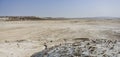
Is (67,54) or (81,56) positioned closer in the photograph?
(81,56)

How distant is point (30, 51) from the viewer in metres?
10.4

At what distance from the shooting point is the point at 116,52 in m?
6.57

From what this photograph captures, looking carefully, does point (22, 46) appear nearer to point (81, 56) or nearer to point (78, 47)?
point (78, 47)

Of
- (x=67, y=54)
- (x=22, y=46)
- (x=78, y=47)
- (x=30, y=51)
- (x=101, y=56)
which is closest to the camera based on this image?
(x=101, y=56)

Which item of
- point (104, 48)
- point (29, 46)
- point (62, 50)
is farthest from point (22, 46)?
point (104, 48)

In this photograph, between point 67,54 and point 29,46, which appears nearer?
point 67,54

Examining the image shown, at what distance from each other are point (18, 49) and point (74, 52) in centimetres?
452

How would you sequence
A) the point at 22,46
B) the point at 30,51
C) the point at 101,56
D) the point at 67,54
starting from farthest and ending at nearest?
the point at 22,46 < the point at 30,51 < the point at 67,54 < the point at 101,56

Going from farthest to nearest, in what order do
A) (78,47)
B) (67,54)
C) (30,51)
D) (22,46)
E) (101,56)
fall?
(22,46)
(30,51)
(78,47)
(67,54)
(101,56)

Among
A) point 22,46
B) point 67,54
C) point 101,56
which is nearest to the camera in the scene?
point 101,56

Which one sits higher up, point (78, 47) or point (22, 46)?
point (78, 47)

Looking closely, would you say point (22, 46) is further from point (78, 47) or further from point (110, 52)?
point (110, 52)

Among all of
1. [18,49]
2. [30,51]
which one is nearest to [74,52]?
[30,51]

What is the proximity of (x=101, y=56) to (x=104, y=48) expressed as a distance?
776 millimetres
